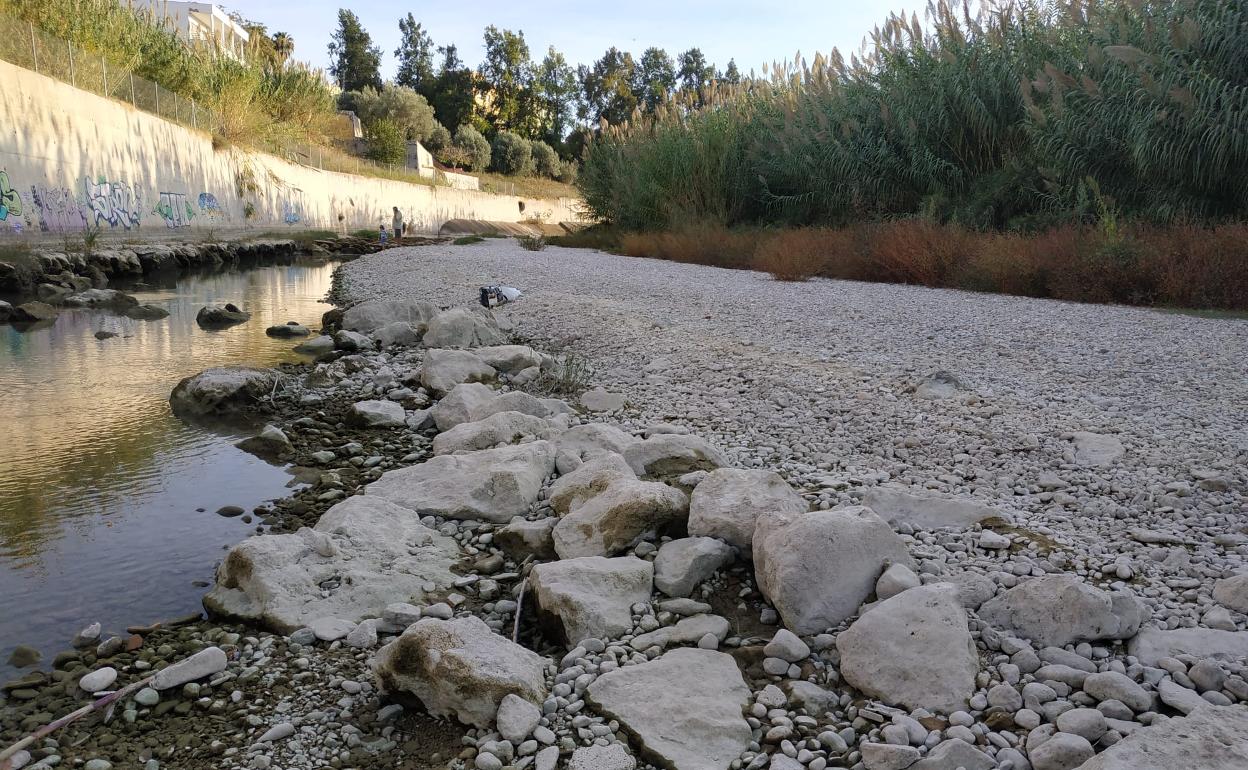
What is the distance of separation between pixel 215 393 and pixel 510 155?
53086 millimetres

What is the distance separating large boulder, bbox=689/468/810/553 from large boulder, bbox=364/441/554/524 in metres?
0.89

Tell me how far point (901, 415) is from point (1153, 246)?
597 centimetres

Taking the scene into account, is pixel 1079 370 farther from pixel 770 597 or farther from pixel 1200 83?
pixel 1200 83

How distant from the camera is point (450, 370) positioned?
20.1 ft

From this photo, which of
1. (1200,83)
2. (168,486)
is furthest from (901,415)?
(1200,83)

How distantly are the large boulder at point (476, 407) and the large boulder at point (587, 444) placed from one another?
659 millimetres

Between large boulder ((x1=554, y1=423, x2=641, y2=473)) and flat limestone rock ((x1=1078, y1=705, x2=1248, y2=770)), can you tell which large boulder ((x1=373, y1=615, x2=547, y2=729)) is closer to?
flat limestone rock ((x1=1078, y1=705, x2=1248, y2=770))

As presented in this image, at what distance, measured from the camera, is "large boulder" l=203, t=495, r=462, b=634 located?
284 cm

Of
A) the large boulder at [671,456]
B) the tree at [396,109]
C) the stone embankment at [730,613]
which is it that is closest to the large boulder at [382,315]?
the stone embankment at [730,613]

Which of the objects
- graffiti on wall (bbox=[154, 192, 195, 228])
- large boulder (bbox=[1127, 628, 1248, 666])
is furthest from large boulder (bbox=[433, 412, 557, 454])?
graffiti on wall (bbox=[154, 192, 195, 228])

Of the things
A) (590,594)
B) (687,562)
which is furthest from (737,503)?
(590,594)

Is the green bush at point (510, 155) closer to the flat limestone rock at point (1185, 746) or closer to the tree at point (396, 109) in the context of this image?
the tree at point (396, 109)

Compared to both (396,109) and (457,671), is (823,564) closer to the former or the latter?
(457,671)

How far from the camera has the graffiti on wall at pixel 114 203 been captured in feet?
56.3
